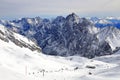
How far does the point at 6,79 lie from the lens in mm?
44719

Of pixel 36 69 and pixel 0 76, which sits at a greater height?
pixel 0 76

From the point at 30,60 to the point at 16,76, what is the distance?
414 ft

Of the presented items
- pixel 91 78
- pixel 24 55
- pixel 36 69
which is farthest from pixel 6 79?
pixel 24 55

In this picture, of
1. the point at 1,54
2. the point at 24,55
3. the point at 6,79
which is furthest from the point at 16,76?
the point at 24,55

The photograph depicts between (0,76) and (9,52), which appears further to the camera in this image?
(9,52)

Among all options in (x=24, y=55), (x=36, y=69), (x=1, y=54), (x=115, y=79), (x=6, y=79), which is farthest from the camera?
(x=24, y=55)

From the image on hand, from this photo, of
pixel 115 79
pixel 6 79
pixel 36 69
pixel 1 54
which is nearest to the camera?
pixel 6 79

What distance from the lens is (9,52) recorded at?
181 meters

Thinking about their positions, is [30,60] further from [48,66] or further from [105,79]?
[105,79]

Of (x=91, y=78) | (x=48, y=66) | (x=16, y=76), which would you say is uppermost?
(x=16, y=76)

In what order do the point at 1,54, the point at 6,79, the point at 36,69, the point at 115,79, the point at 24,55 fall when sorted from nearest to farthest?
the point at 6,79
the point at 115,79
the point at 36,69
the point at 1,54
the point at 24,55

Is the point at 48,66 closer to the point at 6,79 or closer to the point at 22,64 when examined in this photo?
the point at 22,64

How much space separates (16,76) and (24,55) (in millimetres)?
133612

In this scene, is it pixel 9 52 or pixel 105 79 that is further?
pixel 9 52
